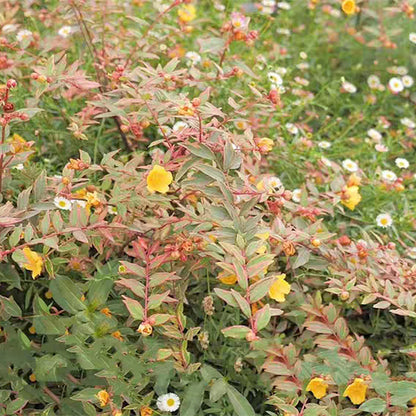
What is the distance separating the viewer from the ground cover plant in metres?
1.57

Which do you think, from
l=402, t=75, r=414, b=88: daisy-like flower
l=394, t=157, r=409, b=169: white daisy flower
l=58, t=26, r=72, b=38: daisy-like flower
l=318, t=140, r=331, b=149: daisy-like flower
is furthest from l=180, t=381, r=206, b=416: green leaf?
l=402, t=75, r=414, b=88: daisy-like flower

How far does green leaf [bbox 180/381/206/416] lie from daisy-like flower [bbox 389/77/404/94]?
168 cm

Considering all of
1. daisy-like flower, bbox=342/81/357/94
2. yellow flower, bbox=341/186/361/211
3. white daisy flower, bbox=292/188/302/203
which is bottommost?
daisy-like flower, bbox=342/81/357/94

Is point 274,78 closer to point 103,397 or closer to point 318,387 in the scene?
point 318,387

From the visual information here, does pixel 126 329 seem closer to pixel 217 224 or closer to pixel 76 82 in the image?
pixel 217 224

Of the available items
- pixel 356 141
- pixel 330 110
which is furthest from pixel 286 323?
pixel 330 110

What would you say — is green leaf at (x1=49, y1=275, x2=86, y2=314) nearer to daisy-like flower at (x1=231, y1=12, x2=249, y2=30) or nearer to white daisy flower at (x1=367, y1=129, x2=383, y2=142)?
daisy-like flower at (x1=231, y1=12, x2=249, y2=30)

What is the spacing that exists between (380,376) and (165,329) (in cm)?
53

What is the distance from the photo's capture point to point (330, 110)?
2.81m

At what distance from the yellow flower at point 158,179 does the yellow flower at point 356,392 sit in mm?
639

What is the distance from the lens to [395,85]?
286cm

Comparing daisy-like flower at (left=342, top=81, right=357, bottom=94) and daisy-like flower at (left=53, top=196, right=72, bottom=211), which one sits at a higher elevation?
daisy-like flower at (left=53, top=196, right=72, bottom=211)

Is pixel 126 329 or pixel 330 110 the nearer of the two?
pixel 126 329

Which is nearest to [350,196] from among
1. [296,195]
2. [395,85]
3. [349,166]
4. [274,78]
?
[296,195]
